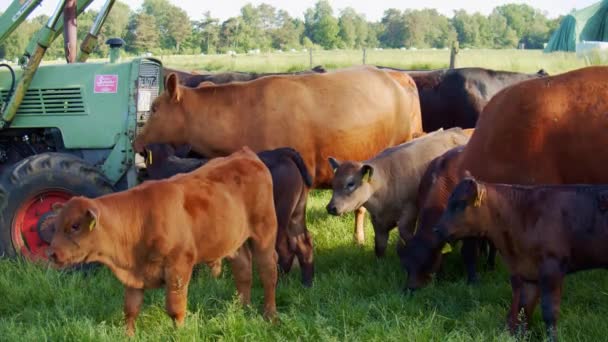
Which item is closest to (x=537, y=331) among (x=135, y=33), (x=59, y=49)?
(x=59, y=49)

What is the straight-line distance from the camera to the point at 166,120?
7.99 meters

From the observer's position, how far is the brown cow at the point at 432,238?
21.7 feet

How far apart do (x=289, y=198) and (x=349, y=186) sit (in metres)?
0.84

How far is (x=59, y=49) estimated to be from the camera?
121 ft

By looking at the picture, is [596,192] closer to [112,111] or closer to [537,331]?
[537,331]

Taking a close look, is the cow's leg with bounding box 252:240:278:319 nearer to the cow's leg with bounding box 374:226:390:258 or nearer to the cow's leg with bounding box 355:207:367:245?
the cow's leg with bounding box 374:226:390:258

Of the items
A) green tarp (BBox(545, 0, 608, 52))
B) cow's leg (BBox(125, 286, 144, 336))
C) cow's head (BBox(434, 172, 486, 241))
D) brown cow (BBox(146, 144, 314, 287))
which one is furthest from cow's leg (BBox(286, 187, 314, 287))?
green tarp (BBox(545, 0, 608, 52))

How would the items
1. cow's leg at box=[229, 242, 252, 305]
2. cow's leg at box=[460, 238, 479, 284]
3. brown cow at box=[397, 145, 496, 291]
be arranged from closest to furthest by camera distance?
cow's leg at box=[229, 242, 252, 305], brown cow at box=[397, 145, 496, 291], cow's leg at box=[460, 238, 479, 284]

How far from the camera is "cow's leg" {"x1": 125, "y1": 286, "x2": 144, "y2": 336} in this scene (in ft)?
18.1

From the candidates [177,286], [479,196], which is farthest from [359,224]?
[177,286]

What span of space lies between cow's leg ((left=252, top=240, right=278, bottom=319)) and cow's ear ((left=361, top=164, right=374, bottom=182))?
1.86m

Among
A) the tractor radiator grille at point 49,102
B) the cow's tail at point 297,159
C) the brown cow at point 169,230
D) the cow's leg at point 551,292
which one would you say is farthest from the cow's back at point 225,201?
the tractor radiator grille at point 49,102

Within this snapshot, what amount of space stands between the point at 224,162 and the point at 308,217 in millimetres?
3787

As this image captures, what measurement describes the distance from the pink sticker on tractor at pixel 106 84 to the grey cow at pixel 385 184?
239 centimetres
